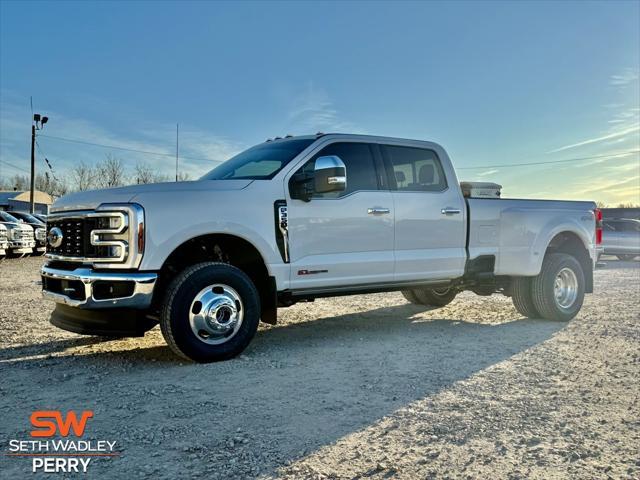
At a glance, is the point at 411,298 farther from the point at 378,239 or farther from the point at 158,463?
the point at 158,463

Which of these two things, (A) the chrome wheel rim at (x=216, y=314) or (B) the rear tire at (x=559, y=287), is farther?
(B) the rear tire at (x=559, y=287)

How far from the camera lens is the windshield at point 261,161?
5.48 metres

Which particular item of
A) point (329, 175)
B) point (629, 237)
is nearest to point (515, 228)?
point (329, 175)

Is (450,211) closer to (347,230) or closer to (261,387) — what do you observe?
(347,230)

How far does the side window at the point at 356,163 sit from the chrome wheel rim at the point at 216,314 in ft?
5.12

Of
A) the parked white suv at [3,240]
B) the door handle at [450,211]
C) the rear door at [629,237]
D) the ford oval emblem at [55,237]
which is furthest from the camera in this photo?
the rear door at [629,237]

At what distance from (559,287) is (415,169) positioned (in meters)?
2.67

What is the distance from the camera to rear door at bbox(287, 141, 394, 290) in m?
5.34

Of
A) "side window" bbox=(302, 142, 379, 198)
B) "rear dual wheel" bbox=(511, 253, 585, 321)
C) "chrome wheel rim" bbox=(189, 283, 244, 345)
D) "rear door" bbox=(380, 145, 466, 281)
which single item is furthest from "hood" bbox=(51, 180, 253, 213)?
"rear dual wheel" bbox=(511, 253, 585, 321)

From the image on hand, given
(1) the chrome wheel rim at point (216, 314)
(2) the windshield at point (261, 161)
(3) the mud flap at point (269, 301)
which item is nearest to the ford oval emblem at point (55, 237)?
(1) the chrome wheel rim at point (216, 314)

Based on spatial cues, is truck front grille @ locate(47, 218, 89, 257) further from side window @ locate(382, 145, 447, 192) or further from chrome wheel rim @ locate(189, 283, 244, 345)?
side window @ locate(382, 145, 447, 192)

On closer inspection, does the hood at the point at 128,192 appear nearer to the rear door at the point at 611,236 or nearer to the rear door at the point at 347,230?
the rear door at the point at 347,230

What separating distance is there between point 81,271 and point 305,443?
8.76ft

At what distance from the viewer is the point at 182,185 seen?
191 inches
